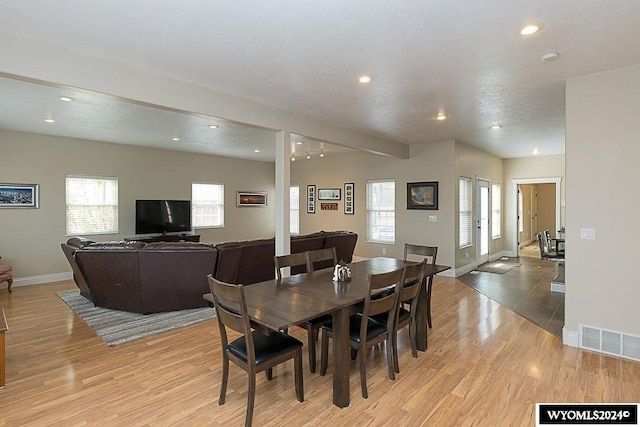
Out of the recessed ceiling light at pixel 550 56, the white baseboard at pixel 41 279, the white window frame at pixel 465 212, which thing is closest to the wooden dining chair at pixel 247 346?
the recessed ceiling light at pixel 550 56

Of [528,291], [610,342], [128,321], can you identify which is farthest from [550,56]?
[128,321]

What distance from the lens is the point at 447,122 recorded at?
204 inches

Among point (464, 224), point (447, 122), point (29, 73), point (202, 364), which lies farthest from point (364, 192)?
point (29, 73)

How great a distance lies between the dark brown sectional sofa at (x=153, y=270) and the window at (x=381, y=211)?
402 cm

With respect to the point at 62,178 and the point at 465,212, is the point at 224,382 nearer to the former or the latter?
the point at 62,178

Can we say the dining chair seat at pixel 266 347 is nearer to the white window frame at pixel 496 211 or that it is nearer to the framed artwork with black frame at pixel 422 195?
the framed artwork with black frame at pixel 422 195

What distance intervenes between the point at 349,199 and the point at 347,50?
19.0ft

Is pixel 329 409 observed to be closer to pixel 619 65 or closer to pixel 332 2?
pixel 332 2

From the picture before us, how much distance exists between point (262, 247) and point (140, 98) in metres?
2.40

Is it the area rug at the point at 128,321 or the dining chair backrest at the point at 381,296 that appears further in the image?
the area rug at the point at 128,321

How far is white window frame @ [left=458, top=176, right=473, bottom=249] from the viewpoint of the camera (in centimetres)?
691

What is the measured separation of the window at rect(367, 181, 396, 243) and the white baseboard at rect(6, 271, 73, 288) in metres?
6.34

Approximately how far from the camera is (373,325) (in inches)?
110

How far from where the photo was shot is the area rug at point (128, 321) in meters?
3.68
